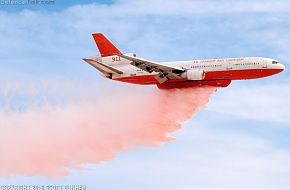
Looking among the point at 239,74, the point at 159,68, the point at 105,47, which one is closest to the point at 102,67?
the point at 105,47

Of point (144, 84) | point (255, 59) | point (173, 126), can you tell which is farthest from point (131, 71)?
point (255, 59)

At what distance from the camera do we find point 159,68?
93.2 meters

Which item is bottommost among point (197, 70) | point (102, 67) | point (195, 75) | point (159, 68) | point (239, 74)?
point (195, 75)

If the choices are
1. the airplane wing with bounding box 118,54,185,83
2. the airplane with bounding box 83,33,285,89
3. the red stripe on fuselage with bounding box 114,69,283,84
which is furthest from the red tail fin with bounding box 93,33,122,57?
the red stripe on fuselage with bounding box 114,69,283,84

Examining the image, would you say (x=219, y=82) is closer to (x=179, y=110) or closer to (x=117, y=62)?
(x=179, y=110)

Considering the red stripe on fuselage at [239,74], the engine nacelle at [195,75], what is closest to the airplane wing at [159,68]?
the engine nacelle at [195,75]

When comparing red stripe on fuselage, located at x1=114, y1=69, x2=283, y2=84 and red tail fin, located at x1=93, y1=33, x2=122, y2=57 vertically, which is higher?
red tail fin, located at x1=93, y1=33, x2=122, y2=57

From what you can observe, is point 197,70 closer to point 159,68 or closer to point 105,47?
point 159,68

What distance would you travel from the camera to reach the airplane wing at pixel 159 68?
302 ft

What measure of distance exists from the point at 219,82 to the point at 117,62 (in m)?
14.0

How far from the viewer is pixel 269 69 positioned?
93312 millimetres

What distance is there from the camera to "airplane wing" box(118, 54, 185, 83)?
3622 inches

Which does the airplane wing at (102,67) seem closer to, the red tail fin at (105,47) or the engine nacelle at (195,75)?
the red tail fin at (105,47)

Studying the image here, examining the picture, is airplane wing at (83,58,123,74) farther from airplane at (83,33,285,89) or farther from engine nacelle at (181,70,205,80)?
engine nacelle at (181,70,205,80)
